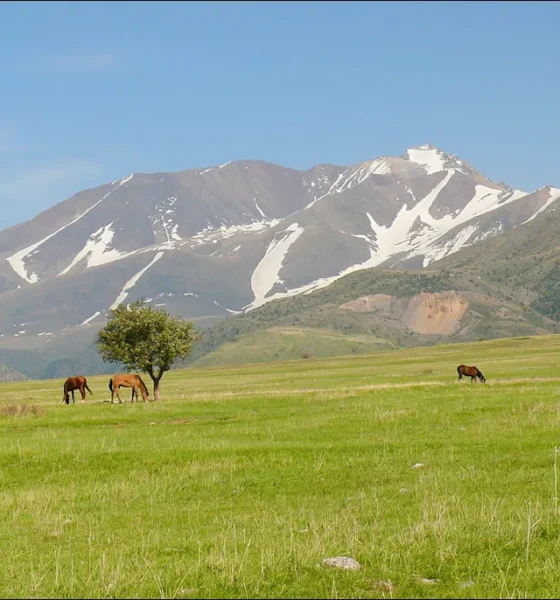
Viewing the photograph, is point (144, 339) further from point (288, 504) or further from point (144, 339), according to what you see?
point (288, 504)

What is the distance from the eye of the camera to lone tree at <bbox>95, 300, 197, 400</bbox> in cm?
6919

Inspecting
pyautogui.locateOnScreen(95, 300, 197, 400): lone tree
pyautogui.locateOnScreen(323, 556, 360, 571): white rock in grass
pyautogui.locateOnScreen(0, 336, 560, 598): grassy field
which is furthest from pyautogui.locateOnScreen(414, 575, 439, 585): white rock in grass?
pyautogui.locateOnScreen(95, 300, 197, 400): lone tree

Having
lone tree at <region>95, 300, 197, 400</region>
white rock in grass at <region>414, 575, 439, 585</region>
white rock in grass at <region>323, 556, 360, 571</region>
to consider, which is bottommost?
white rock in grass at <region>414, 575, 439, 585</region>

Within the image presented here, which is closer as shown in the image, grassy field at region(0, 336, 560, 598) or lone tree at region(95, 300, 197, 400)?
A: grassy field at region(0, 336, 560, 598)

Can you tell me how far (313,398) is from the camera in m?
50.8

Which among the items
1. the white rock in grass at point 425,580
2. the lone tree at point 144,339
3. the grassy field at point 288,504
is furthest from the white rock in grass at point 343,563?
the lone tree at point 144,339

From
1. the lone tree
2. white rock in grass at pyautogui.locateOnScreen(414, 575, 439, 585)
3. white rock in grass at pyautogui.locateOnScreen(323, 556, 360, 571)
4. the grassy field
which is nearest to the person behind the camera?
white rock in grass at pyautogui.locateOnScreen(414, 575, 439, 585)

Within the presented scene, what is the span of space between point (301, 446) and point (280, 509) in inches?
367

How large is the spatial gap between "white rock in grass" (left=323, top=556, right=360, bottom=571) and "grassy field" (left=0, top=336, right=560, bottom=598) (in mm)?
172

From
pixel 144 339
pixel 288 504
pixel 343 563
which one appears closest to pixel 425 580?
pixel 343 563

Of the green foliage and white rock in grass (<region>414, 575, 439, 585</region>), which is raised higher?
the green foliage

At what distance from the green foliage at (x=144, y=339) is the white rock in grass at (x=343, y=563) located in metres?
55.8

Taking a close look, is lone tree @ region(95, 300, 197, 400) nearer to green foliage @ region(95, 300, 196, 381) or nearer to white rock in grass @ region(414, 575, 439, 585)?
green foliage @ region(95, 300, 196, 381)

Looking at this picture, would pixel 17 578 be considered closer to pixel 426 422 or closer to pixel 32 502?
pixel 32 502
